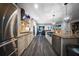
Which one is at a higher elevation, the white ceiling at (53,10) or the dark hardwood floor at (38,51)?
the white ceiling at (53,10)

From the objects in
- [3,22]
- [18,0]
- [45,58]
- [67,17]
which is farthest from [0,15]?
[67,17]

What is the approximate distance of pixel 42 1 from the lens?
2.94 meters

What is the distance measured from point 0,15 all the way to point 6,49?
3.02 ft

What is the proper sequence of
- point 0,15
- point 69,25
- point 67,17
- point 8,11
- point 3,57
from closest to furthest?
point 0,15 → point 8,11 → point 3,57 → point 67,17 → point 69,25

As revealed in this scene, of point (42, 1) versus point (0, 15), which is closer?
point (0, 15)

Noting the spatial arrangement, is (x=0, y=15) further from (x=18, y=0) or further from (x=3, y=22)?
(x=18, y=0)

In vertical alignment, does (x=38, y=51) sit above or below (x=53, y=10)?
below

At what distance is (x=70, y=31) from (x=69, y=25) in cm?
28

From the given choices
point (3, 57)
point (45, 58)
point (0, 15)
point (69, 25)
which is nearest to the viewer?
point (0, 15)

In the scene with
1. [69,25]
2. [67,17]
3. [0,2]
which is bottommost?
[69,25]

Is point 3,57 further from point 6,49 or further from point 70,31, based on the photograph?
point 70,31

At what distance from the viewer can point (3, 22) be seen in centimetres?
240

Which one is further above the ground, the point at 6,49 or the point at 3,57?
the point at 6,49

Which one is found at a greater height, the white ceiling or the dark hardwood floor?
the white ceiling
